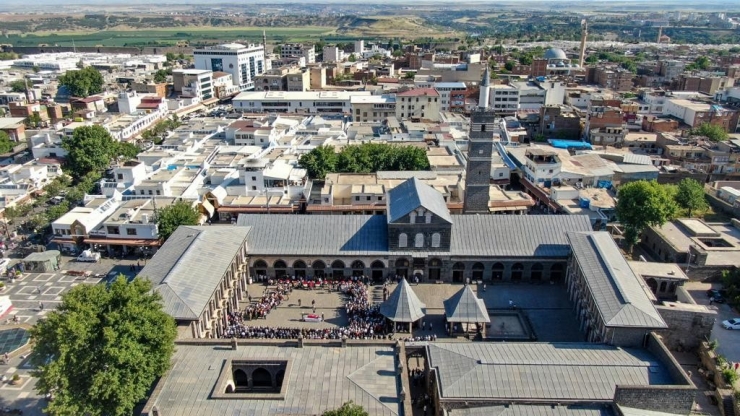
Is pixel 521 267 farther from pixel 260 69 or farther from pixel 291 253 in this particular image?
pixel 260 69

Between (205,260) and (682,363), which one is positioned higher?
(205,260)

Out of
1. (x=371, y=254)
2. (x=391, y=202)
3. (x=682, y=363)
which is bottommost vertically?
(x=682, y=363)

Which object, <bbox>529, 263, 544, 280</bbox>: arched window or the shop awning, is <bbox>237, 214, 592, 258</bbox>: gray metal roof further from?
the shop awning

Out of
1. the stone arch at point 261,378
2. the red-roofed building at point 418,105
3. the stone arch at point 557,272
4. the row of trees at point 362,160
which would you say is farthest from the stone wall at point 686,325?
the red-roofed building at point 418,105

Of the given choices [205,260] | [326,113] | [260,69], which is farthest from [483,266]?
[260,69]

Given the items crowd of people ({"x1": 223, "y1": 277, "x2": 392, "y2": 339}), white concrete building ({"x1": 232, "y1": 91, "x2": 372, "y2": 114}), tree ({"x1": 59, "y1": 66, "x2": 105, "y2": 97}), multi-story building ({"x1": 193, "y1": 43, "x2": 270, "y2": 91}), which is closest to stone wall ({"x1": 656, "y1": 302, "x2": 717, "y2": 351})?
crowd of people ({"x1": 223, "y1": 277, "x2": 392, "y2": 339})

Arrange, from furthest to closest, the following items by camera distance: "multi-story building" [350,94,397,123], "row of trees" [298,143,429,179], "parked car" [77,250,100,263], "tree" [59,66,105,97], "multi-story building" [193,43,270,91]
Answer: "multi-story building" [193,43,270,91], "tree" [59,66,105,97], "multi-story building" [350,94,397,123], "row of trees" [298,143,429,179], "parked car" [77,250,100,263]
